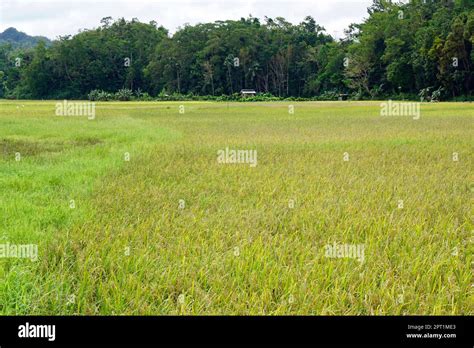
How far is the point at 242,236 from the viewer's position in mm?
4473

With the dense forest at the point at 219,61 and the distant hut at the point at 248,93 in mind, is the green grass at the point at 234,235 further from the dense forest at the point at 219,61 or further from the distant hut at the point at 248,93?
the distant hut at the point at 248,93

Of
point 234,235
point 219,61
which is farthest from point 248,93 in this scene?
point 234,235

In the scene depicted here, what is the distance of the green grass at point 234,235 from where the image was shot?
10.1ft

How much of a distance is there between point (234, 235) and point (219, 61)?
6164 centimetres

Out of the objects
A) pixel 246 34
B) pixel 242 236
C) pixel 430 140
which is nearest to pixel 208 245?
pixel 242 236

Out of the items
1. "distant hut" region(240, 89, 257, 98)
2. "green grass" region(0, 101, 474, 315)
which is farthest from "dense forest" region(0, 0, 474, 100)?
"green grass" region(0, 101, 474, 315)

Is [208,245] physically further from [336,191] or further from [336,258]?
[336,191]

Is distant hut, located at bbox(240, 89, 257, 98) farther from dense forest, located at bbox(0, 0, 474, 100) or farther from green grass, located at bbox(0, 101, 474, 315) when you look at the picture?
green grass, located at bbox(0, 101, 474, 315)

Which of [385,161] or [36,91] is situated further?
[36,91]

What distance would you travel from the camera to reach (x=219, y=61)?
210ft

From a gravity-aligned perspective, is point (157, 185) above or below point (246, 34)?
below

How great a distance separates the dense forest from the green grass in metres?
51.3

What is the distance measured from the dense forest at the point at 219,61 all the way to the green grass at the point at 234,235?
5125 cm

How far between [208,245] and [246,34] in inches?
2513
